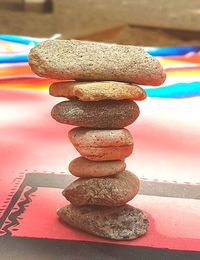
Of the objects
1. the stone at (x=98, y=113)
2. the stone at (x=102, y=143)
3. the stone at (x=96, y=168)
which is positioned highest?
the stone at (x=98, y=113)

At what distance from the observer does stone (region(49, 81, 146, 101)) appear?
1.30 m

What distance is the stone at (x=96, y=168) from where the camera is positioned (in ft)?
4.56

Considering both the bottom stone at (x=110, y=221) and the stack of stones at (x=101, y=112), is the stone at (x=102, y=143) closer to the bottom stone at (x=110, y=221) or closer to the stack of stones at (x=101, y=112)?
the stack of stones at (x=101, y=112)

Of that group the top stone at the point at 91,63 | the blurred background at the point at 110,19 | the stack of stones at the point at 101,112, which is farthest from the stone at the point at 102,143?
the blurred background at the point at 110,19

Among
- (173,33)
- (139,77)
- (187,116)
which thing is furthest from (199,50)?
(139,77)

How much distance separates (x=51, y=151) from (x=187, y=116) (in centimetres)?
68

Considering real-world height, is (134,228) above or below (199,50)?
below

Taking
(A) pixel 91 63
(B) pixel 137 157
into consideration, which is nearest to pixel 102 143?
(A) pixel 91 63

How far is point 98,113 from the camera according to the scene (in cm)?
135

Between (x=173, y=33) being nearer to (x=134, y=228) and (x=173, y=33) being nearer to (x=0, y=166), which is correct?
(x=0, y=166)

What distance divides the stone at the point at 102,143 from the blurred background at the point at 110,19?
2728 millimetres

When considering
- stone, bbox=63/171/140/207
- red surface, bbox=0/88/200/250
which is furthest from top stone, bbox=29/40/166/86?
red surface, bbox=0/88/200/250

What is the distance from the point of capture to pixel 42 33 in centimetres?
451

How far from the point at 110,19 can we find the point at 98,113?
3.21 meters
